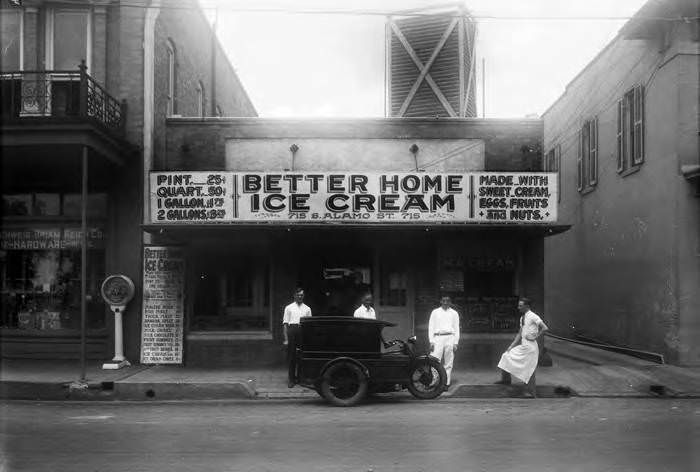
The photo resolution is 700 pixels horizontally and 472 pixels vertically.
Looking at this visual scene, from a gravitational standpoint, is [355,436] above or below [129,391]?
above

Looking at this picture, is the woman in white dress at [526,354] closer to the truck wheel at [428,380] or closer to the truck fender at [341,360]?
the truck wheel at [428,380]

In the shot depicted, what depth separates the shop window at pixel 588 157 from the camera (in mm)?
19625

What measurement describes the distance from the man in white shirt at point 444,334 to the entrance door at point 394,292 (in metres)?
2.68

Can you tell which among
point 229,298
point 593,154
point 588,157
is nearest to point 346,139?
point 229,298

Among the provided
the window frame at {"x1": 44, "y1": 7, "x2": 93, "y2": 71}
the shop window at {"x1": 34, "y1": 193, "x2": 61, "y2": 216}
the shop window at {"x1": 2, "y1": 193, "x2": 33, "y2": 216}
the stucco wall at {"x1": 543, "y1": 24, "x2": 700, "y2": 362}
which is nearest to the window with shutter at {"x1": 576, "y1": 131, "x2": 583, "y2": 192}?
the stucco wall at {"x1": 543, "y1": 24, "x2": 700, "y2": 362}

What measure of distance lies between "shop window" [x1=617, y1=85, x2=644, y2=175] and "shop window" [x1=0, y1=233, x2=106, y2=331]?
42.4 ft

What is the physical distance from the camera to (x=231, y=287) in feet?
49.0

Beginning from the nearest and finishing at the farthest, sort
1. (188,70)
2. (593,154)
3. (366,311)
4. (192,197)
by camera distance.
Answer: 1. (366,311)
2. (192,197)
3. (188,70)
4. (593,154)

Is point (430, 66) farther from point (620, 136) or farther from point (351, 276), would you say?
point (351, 276)

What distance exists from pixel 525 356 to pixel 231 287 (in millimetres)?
6730

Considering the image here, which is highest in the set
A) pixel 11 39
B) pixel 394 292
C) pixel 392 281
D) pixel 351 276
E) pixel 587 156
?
pixel 11 39

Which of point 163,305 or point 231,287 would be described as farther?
point 231,287

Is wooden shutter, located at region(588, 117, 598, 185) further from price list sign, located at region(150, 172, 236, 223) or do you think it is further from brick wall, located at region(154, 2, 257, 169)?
brick wall, located at region(154, 2, 257, 169)

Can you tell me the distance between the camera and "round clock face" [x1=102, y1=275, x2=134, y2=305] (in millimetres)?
14172
